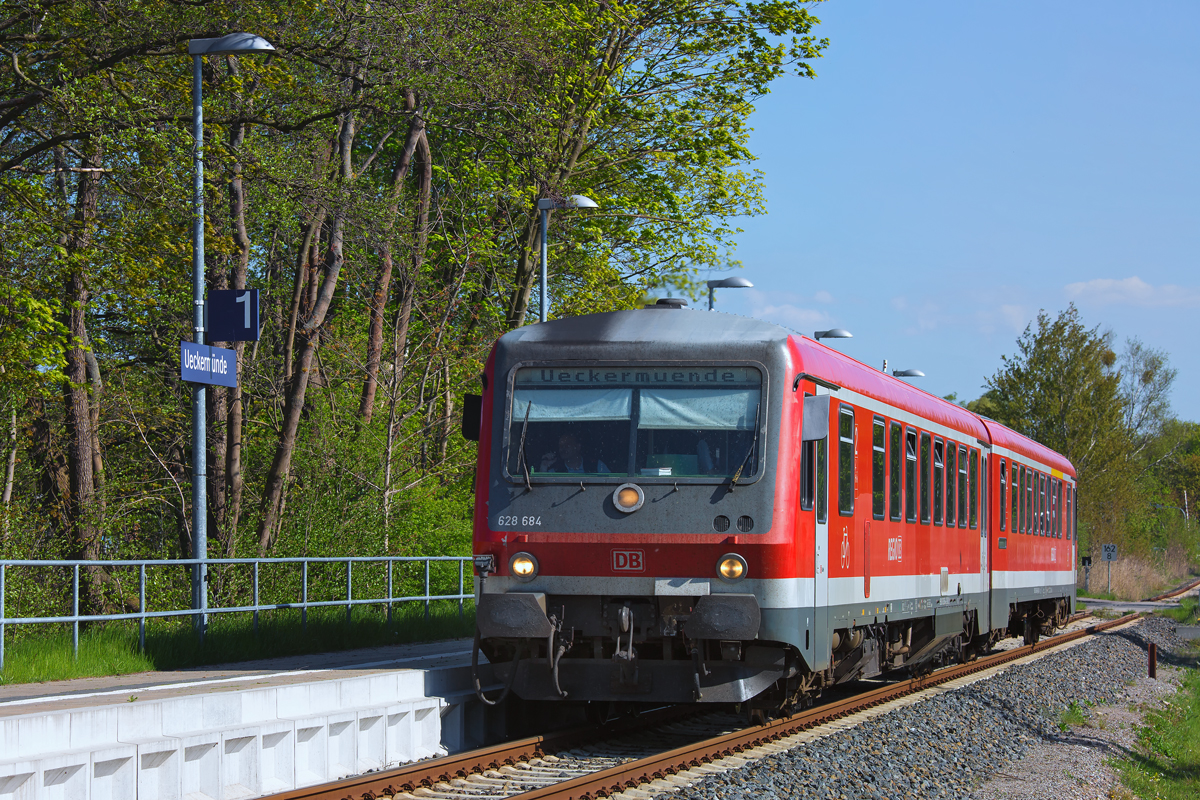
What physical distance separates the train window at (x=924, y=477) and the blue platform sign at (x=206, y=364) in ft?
24.1

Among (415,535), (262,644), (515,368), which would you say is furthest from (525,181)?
(515,368)

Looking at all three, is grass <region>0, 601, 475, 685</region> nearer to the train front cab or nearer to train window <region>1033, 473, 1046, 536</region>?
the train front cab

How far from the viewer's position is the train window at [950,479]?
55.0ft

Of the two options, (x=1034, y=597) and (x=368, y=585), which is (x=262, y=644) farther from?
(x=1034, y=597)

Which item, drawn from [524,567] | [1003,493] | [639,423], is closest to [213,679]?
[524,567]

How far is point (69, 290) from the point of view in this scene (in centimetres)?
1861

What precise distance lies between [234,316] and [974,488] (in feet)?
30.5

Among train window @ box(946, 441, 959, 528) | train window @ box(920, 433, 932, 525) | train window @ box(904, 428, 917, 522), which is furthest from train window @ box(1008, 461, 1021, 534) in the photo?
train window @ box(904, 428, 917, 522)

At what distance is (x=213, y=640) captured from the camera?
14.9m

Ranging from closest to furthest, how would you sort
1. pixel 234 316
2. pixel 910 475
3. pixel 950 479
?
pixel 910 475
pixel 234 316
pixel 950 479

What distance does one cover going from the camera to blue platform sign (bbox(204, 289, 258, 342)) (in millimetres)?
15930

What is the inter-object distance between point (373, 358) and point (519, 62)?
5.93m

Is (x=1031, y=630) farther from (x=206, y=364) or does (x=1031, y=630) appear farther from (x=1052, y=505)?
(x=206, y=364)

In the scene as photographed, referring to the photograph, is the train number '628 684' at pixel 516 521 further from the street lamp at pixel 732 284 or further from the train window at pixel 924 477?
the street lamp at pixel 732 284
